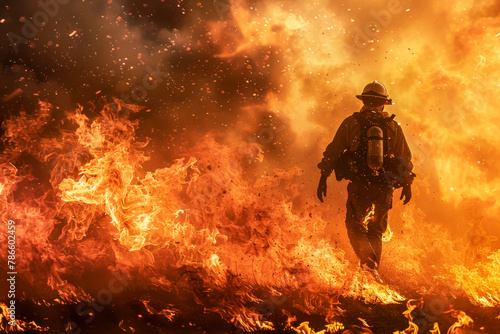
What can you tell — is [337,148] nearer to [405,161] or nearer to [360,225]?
[405,161]

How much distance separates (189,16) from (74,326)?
5.65 meters

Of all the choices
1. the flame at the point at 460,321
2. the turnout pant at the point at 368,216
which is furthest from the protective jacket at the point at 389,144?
the flame at the point at 460,321

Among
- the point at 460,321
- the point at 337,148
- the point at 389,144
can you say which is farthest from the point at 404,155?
the point at 460,321

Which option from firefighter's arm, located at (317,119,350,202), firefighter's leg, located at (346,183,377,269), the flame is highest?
firefighter's arm, located at (317,119,350,202)

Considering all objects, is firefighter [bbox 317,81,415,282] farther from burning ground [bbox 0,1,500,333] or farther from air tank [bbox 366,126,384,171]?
burning ground [bbox 0,1,500,333]

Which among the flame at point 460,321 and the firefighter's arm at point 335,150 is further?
the firefighter's arm at point 335,150

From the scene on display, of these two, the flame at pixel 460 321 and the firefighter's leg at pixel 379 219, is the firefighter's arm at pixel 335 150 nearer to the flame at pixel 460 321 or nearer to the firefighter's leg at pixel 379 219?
the firefighter's leg at pixel 379 219

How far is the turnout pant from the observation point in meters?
5.70

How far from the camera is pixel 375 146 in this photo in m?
5.58

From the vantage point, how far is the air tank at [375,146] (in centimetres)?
558

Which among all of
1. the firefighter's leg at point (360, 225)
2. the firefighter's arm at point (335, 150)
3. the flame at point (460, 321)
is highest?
the firefighter's arm at point (335, 150)

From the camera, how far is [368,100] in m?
5.72

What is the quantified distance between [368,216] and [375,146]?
0.99 metres

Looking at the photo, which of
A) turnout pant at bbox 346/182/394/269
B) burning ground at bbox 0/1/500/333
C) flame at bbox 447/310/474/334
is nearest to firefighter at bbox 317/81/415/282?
turnout pant at bbox 346/182/394/269
